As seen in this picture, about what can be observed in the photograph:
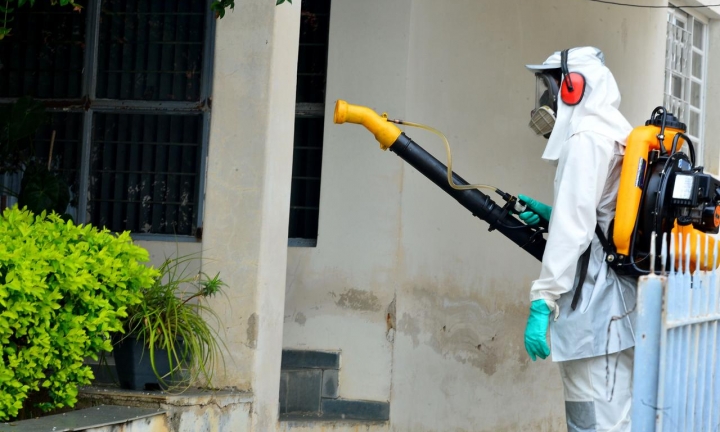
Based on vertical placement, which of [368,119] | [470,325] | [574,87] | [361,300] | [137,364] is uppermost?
[574,87]

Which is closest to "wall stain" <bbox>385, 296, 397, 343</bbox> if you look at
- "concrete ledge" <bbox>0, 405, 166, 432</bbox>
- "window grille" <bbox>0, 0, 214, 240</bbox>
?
"window grille" <bbox>0, 0, 214, 240</bbox>

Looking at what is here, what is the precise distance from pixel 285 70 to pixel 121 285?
140cm

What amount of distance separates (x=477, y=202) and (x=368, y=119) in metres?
0.65

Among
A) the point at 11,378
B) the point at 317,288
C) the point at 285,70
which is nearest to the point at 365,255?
the point at 317,288

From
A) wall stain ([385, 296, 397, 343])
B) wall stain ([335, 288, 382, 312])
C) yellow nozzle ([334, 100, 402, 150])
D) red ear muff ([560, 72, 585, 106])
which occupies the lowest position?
wall stain ([385, 296, 397, 343])

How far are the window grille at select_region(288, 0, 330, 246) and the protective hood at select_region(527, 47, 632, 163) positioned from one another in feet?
6.62

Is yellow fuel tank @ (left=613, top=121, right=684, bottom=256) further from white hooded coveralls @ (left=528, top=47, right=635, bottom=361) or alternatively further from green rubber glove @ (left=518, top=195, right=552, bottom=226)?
green rubber glove @ (left=518, top=195, right=552, bottom=226)

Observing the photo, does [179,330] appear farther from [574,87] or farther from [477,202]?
[574,87]

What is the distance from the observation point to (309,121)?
6.46 meters

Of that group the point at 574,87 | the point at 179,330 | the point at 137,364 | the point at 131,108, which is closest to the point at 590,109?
the point at 574,87

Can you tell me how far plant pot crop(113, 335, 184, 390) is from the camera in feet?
15.3

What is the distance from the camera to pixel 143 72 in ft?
21.1

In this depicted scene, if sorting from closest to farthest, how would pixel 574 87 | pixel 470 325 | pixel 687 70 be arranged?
pixel 574 87 < pixel 470 325 < pixel 687 70

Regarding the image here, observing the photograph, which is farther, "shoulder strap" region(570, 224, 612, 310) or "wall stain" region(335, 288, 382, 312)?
"wall stain" region(335, 288, 382, 312)
